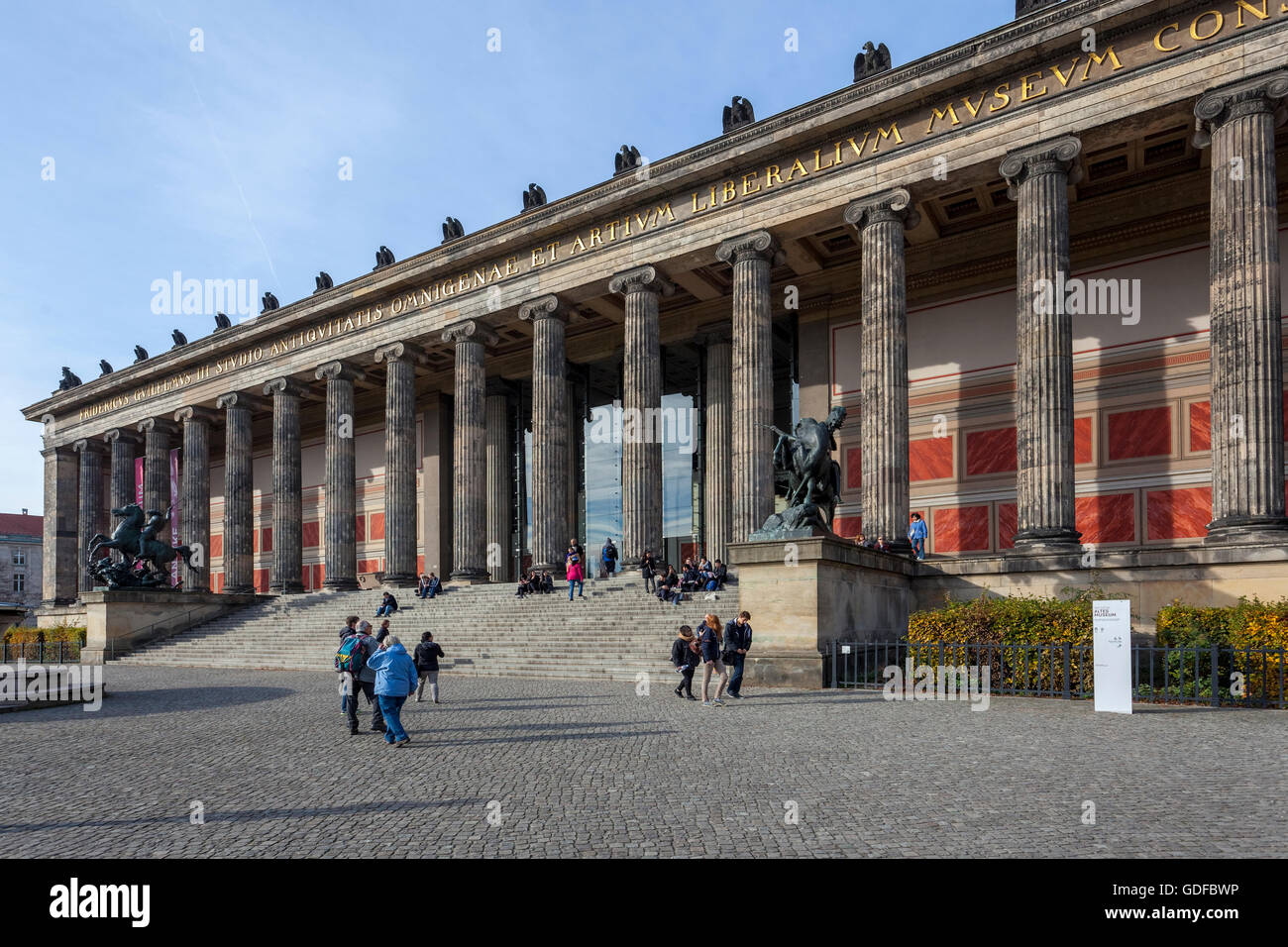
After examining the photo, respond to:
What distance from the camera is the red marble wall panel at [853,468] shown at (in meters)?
30.2

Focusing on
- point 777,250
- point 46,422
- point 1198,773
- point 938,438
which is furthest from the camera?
point 46,422

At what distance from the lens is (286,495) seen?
3794cm

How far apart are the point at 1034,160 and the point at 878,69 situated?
5.14 meters

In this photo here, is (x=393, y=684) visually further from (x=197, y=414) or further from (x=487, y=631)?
(x=197, y=414)

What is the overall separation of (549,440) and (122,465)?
28214mm

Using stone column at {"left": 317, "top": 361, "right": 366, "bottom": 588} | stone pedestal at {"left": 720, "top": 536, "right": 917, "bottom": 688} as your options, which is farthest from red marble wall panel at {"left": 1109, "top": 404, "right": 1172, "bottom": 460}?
stone column at {"left": 317, "top": 361, "right": 366, "bottom": 588}

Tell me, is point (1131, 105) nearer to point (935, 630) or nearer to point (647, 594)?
point (935, 630)

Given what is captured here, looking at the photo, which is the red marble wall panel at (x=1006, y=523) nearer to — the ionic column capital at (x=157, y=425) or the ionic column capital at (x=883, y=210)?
the ionic column capital at (x=883, y=210)

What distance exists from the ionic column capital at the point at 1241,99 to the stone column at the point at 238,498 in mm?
36642

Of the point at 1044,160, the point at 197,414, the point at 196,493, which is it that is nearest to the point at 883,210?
the point at 1044,160

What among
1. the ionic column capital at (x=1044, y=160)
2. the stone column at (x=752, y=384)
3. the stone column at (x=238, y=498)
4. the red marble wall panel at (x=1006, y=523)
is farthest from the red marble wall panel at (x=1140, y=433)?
the stone column at (x=238, y=498)

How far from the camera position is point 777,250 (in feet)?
88.1

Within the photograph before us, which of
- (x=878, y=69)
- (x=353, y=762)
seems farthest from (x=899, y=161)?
(x=353, y=762)

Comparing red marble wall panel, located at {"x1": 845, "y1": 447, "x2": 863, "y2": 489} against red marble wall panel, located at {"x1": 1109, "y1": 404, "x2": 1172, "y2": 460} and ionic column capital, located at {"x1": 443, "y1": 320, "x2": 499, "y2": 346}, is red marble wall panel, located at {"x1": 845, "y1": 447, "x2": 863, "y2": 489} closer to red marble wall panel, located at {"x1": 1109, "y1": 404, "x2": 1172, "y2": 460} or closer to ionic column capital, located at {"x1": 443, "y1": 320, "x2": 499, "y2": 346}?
red marble wall panel, located at {"x1": 1109, "y1": 404, "x2": 1172, "y2": 460}
